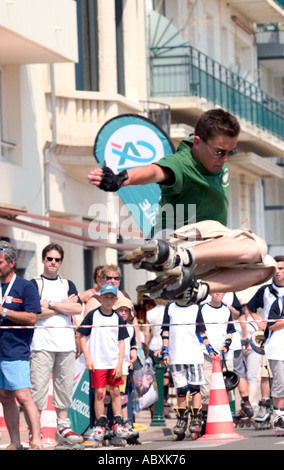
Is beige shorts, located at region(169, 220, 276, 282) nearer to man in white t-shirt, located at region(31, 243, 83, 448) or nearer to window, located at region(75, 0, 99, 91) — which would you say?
man in white t-shirt, located at region(31, 243, 83, 448)

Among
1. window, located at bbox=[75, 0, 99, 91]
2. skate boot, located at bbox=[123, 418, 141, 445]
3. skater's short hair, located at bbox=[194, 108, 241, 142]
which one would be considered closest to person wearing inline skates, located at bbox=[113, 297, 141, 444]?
skate boot, located at bbox=[123, 418, 141, 445]

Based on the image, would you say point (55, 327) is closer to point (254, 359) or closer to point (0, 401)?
point (0, 401)

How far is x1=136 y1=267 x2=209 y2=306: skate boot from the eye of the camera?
28.7 feet

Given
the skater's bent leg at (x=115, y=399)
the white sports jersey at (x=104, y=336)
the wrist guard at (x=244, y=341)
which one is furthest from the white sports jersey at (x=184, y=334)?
the wrist guard at (x=244, y=341)

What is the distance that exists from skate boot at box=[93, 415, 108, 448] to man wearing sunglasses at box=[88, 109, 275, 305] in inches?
198

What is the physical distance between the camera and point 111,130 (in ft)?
64.3

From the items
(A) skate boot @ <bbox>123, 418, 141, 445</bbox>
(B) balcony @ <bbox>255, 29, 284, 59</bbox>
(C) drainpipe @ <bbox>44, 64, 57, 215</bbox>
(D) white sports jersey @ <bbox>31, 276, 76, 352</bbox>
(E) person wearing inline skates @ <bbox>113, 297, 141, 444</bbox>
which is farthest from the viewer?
(B) balcony @ <bbox>255, 29, 284, 59</bbox>

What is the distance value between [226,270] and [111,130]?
10204 millimetres

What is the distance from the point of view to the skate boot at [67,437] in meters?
13.9

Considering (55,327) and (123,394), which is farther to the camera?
(123,394)

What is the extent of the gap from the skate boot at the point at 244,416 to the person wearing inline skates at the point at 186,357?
4.54 ft

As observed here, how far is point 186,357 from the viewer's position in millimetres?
15273

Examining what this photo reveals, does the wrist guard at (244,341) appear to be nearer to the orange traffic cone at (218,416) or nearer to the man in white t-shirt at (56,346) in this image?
the orange traffic cone at (218,416)
